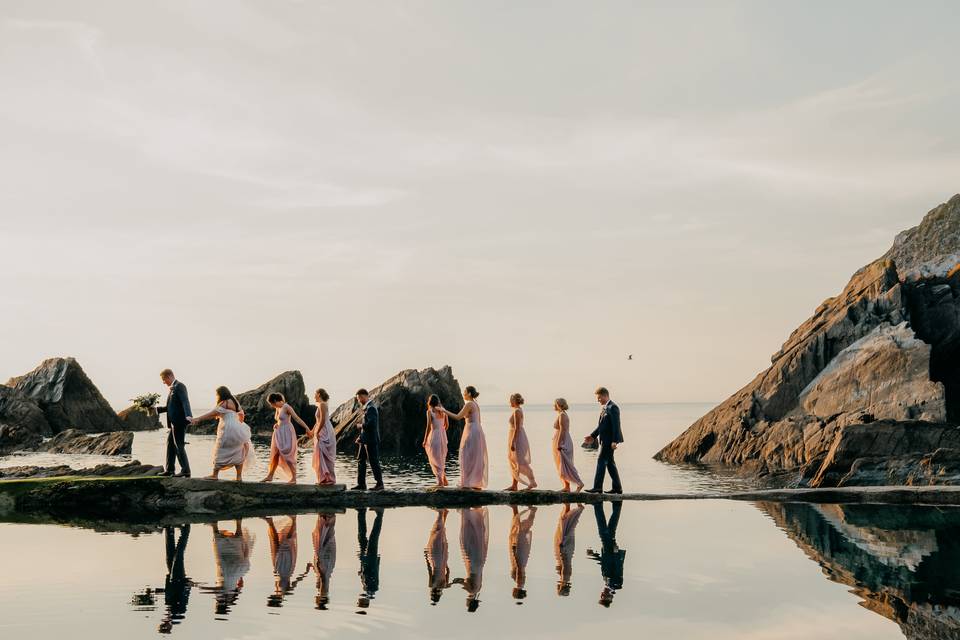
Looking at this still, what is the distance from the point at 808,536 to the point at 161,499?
50.1 ft

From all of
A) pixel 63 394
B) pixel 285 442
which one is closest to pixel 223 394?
pixel 285 442

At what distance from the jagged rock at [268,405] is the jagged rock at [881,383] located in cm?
4182

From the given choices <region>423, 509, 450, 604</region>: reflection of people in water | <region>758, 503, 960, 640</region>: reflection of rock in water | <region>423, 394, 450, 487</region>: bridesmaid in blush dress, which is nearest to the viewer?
<region>758, 503, 960, 640</region>: reflection of rock in water

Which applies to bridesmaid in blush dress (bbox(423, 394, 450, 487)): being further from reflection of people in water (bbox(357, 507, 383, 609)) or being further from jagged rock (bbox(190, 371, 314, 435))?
jagged rock (bbox(190, 371, 314, 435))

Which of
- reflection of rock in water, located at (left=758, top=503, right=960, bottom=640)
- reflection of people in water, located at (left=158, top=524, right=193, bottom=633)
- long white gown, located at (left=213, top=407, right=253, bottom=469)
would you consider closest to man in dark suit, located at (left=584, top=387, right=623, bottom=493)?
reflection of rock in water, located at (left=758, top=503, right=960, bottom=640)

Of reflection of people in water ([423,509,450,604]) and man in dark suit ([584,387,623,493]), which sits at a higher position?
man in dark suit ([584,387,623,493])

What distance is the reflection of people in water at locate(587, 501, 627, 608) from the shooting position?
13758mm

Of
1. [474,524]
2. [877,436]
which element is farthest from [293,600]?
[877,436]

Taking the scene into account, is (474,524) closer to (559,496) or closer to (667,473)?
(559,496)

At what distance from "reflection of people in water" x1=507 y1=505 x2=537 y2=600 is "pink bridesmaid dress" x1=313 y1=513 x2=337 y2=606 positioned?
9.21 ft

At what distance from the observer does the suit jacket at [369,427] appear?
24.2m

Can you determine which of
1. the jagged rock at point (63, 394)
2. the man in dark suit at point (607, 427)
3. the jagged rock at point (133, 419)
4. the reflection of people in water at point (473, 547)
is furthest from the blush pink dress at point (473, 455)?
the jagged rock at point (133, 419)

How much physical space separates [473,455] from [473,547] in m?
7.56

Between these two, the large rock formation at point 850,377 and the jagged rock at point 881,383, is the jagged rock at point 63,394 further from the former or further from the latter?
the jagged rock at point 881,383
